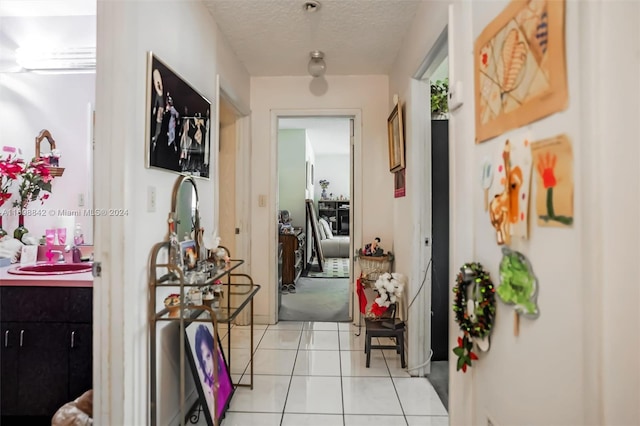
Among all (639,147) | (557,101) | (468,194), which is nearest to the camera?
(639,147)

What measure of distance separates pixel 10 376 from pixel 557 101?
2.53m

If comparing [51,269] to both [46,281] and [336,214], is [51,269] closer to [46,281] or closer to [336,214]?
[46,281]

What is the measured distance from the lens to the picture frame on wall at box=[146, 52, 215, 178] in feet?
5.14

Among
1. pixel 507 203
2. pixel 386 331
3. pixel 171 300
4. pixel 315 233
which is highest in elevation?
pixel 507 203

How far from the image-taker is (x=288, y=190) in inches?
256

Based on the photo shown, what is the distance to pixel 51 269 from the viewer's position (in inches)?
77.0

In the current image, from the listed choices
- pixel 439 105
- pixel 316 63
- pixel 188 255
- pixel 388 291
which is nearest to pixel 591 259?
pixel 188 255

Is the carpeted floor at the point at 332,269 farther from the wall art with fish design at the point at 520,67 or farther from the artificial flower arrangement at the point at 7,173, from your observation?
the wall art with fish design at the point at 520,67

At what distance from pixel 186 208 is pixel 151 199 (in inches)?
14.5

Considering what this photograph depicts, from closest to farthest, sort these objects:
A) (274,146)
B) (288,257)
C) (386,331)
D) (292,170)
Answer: (386,331) → (274,146) → (288,257) → (292,170)

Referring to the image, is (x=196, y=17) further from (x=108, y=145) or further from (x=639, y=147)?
(x=639, y=147)

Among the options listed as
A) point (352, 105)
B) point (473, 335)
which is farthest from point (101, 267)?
point (352, 105)

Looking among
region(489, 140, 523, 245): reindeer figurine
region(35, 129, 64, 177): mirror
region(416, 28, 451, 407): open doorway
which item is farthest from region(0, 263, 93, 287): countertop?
region(416, 28, 451, 407): open doorway

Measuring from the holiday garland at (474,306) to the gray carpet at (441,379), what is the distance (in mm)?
908
